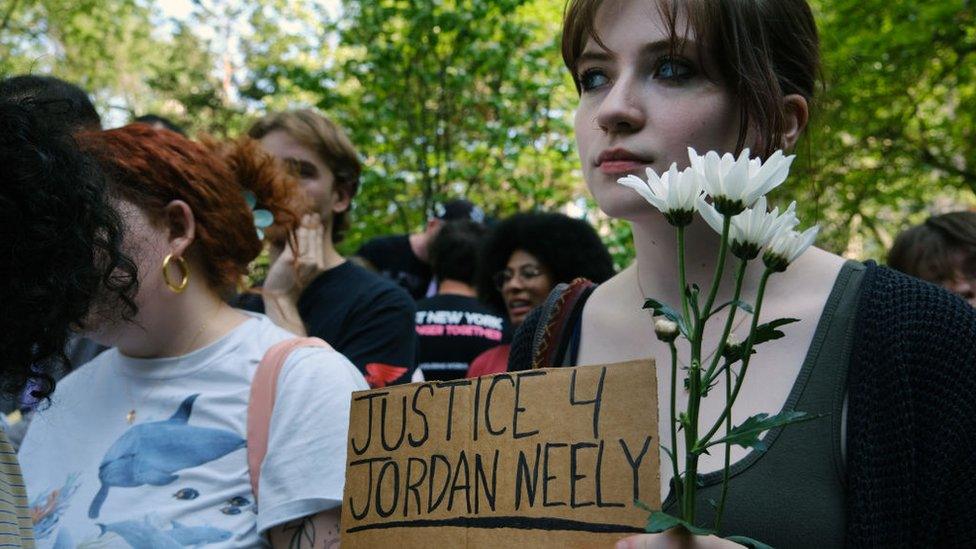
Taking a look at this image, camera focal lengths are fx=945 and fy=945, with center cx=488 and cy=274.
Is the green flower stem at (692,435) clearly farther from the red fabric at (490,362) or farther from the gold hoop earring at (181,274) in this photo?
the red fabric at (490,362)

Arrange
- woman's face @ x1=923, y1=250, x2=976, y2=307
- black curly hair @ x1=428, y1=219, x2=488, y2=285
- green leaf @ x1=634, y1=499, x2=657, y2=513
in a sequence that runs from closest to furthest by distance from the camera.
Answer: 1. green leaf @ x1=634, y1=499, x2=657, y2=513
2. woman's face @ x1=923, y1=250, x2=976, y2=307
3. black curly hair @ x1=428, y1=219, x2=488, y2=285

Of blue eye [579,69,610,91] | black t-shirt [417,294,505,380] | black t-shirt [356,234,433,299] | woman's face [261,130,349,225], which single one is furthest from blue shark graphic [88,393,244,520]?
black t-shirt [356,234,433,299]

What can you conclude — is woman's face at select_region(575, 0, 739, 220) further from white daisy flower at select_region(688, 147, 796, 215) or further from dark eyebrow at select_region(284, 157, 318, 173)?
dark eyebrow at select_region(284, 157, 318, 173)

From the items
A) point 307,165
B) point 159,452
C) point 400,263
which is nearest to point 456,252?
point 400,263

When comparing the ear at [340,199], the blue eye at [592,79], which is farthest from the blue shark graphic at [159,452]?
the ear at [340,199]

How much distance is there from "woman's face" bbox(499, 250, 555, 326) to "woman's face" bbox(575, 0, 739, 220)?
2.96 meters

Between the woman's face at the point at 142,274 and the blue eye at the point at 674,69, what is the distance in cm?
116

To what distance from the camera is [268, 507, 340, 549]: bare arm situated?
1.80m

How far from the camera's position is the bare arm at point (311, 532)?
5.91 ft

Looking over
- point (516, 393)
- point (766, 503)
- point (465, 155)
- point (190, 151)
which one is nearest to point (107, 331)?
point (190, 151)

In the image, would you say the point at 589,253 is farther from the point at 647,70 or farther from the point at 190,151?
the point at 647,70

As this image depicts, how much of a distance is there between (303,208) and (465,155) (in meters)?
5.45

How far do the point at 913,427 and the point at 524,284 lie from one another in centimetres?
327

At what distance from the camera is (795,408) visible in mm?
1404
